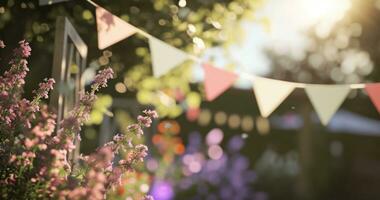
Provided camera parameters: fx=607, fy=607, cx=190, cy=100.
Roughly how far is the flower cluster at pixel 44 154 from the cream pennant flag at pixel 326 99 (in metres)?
1.54

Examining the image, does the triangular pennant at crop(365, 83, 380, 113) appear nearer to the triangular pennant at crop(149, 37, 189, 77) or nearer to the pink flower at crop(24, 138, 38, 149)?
the triangular pennant at crop(149, 37, 189, 77)

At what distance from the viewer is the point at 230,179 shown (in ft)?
37.5

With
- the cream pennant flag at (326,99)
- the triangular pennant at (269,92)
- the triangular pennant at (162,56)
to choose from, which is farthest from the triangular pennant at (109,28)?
the cream pennant flag at (326,99)

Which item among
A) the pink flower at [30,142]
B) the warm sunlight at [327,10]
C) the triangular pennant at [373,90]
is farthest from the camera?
the warm sunlight at [327,10]

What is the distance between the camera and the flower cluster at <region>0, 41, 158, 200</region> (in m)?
3.16

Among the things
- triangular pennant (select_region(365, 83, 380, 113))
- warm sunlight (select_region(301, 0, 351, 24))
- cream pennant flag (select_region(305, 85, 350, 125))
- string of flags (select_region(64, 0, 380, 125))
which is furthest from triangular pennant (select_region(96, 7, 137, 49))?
warm sunlight (select_region(301, 0, 351, 24))

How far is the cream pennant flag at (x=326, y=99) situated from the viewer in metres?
4.89

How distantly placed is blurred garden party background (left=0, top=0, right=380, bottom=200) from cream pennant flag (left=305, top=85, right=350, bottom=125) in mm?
2093

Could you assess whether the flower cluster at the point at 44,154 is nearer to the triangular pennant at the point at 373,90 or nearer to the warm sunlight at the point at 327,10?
the triangular pennant at the point at 373,90

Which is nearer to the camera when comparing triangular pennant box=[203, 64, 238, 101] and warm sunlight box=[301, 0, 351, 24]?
triangular pennant box=[203, 64, 238, 101]

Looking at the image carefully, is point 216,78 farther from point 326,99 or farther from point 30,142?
point 30,142

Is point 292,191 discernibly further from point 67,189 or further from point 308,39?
point 67,189

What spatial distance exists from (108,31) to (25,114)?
126 centimetres

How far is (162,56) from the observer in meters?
4.77
